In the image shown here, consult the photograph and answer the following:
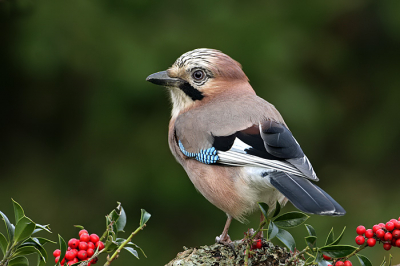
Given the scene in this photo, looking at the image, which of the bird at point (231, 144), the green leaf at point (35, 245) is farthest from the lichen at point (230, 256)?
the green leaf at point (35, 245)

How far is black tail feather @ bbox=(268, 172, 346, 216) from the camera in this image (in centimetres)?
178

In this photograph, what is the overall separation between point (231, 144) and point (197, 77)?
2.18 feet

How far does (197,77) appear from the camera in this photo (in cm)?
288

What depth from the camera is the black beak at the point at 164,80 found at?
283 centimetres

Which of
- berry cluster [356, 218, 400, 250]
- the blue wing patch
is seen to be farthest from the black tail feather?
the blue wing patch

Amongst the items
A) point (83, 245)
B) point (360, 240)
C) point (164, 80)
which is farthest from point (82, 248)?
point (164, 80)

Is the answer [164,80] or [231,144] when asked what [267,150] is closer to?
[231,144]

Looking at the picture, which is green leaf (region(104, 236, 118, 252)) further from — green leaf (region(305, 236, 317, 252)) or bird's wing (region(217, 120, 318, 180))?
bird's wing (region(217, 120, 318, 180))

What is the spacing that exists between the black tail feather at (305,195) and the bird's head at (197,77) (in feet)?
2.98

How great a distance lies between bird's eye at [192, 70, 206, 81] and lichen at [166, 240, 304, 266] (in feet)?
3.86

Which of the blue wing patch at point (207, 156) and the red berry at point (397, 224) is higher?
the red berry at point (397, 224)

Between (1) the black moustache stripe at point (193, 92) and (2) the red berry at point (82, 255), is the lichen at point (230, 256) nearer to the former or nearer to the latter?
(2) the red berry at point (82, 255)

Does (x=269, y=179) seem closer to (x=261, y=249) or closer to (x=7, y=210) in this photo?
(x=261, y=249)

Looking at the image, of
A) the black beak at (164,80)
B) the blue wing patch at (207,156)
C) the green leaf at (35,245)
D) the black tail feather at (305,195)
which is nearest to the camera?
the green leaf at (35,245)
